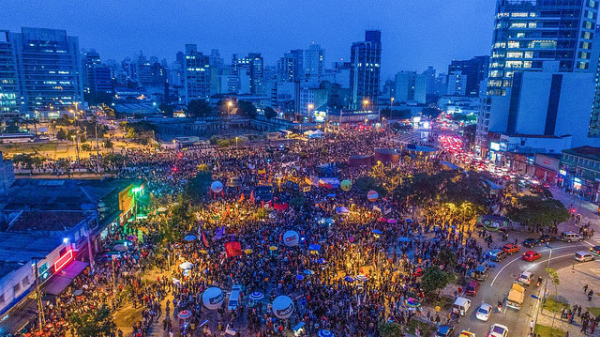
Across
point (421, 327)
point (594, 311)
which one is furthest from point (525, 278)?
point (421, 327)

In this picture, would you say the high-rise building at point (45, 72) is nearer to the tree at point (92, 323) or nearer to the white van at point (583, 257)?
the tree at point (92, 323)

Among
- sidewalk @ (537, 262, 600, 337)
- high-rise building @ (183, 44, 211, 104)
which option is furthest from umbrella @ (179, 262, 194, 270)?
high-rise building @ (183, 44, 211, 104)

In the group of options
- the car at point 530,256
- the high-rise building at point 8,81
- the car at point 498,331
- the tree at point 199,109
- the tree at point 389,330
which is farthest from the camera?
the tree at point 199,109

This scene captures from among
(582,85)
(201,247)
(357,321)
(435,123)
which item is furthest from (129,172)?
(435,123)

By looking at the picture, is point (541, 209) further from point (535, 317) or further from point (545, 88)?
point (545, 88)

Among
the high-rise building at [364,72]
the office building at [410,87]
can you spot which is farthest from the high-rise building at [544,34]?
the office building at [410,87]

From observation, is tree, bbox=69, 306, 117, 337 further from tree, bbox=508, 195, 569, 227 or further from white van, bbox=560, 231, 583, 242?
white van, bbox=560, 231, 583, 242

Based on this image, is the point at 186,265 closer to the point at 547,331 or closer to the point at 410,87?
the point at 547,331
